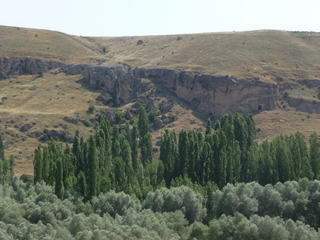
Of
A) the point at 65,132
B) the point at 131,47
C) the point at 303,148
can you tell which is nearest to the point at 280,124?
the point at 303,148

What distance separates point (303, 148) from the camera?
5891 centimetres

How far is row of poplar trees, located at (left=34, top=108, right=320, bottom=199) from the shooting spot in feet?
167

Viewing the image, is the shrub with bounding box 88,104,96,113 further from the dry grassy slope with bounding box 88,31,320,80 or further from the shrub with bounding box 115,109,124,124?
the dry grassy slope with bounding box 88,31,320,80

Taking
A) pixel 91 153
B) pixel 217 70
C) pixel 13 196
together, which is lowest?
pixel 13 196

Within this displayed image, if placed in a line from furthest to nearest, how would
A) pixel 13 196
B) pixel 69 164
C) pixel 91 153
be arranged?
pixel 69 164 → pixel 91 153 → pixel 13 196

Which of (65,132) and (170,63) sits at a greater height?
(170,63)

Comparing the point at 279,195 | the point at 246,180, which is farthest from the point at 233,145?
the point at 279,195

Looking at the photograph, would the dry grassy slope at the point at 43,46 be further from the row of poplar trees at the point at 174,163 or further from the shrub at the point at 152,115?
the row of poplar trees at the point at 174,163

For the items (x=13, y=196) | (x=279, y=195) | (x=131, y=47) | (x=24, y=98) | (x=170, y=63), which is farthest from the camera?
(x=131, y=47)

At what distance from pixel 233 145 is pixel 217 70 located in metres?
46.6

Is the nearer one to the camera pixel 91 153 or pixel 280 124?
pixel 91 153

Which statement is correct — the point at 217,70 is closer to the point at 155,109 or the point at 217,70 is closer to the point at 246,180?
the point at 155,109

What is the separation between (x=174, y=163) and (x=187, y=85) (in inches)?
1688

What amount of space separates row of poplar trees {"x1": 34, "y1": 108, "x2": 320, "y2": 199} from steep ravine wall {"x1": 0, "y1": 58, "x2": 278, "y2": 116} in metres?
32.1
